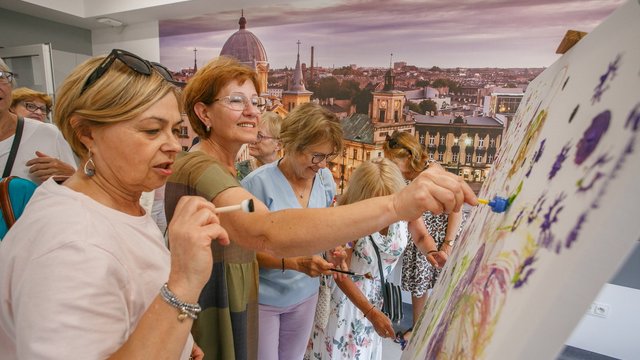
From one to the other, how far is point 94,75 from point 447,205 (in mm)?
691

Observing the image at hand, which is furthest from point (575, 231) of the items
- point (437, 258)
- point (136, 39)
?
point (136, 39)

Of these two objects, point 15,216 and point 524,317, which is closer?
point 524,317

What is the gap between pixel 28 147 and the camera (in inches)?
61.9

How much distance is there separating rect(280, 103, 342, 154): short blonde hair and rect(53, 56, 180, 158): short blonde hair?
80cm

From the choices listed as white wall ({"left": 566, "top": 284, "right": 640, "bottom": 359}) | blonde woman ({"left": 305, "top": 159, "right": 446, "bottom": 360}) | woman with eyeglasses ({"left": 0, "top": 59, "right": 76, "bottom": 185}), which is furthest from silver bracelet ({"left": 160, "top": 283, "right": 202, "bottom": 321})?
white wall ({"left": 566, "top": 284, "right": 640, "bottom": 359})

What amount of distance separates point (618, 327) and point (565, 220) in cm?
294

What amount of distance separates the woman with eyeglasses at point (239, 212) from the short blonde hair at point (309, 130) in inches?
2.6

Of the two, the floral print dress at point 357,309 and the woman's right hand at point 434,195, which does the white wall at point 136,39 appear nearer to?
the floral print dress at point 357,309

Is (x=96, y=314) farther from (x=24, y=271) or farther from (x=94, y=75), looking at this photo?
(x=94, y=75)

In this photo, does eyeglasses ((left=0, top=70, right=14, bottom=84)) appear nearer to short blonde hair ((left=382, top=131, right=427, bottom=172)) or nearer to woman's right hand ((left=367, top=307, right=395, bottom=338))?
woman's right hand ((left=367, top=307, right=395, bottom=338))

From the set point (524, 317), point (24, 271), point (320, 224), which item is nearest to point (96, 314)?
point (24, 271)

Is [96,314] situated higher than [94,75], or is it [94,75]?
[94,75]

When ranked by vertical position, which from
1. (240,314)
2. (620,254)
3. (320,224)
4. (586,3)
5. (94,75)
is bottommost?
(240,314)

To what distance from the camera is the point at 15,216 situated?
38.4 inches
